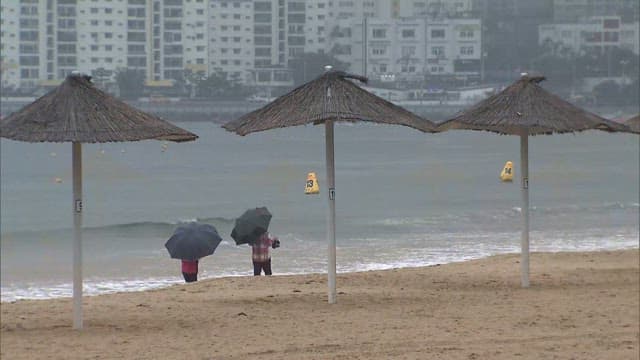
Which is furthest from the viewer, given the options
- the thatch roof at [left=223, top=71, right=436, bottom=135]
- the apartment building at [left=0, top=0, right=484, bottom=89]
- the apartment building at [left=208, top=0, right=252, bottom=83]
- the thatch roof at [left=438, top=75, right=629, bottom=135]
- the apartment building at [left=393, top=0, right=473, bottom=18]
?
the apartment building at [left=208, top=0, right=252, bottom=83]

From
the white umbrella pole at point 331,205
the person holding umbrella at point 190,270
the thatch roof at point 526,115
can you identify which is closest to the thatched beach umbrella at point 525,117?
the thatch roof at point 526,115

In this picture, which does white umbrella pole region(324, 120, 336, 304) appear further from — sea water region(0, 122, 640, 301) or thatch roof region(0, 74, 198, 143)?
sea water region(0, 122, 640, 301)

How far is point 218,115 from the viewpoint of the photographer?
64.4 m

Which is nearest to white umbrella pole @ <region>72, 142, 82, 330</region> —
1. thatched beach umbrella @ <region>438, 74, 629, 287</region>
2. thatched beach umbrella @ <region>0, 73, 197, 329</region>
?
thatched beach umbrella @ <region>0, 73, 197, 329</region>

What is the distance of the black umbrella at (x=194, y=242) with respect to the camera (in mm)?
14172

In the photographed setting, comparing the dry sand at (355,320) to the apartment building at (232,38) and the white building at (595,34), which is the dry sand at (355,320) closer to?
the apartment building at (232,38)

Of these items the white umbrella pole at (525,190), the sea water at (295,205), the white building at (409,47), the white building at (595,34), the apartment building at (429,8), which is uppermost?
the white building at (595,34)

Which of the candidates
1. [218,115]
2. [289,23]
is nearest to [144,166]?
[218,115]

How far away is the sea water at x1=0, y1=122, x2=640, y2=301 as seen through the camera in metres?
20.1

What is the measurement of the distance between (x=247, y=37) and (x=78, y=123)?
51578 mm

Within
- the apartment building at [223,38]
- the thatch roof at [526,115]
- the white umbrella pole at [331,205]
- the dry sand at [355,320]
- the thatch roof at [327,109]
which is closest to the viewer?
the dry sand at [355,320]

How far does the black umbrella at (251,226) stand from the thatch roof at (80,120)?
3.86 metres

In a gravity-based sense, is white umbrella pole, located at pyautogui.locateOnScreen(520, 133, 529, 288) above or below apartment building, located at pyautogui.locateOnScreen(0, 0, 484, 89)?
below

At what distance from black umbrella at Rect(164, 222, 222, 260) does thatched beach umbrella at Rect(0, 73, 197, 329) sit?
13.6 feet
